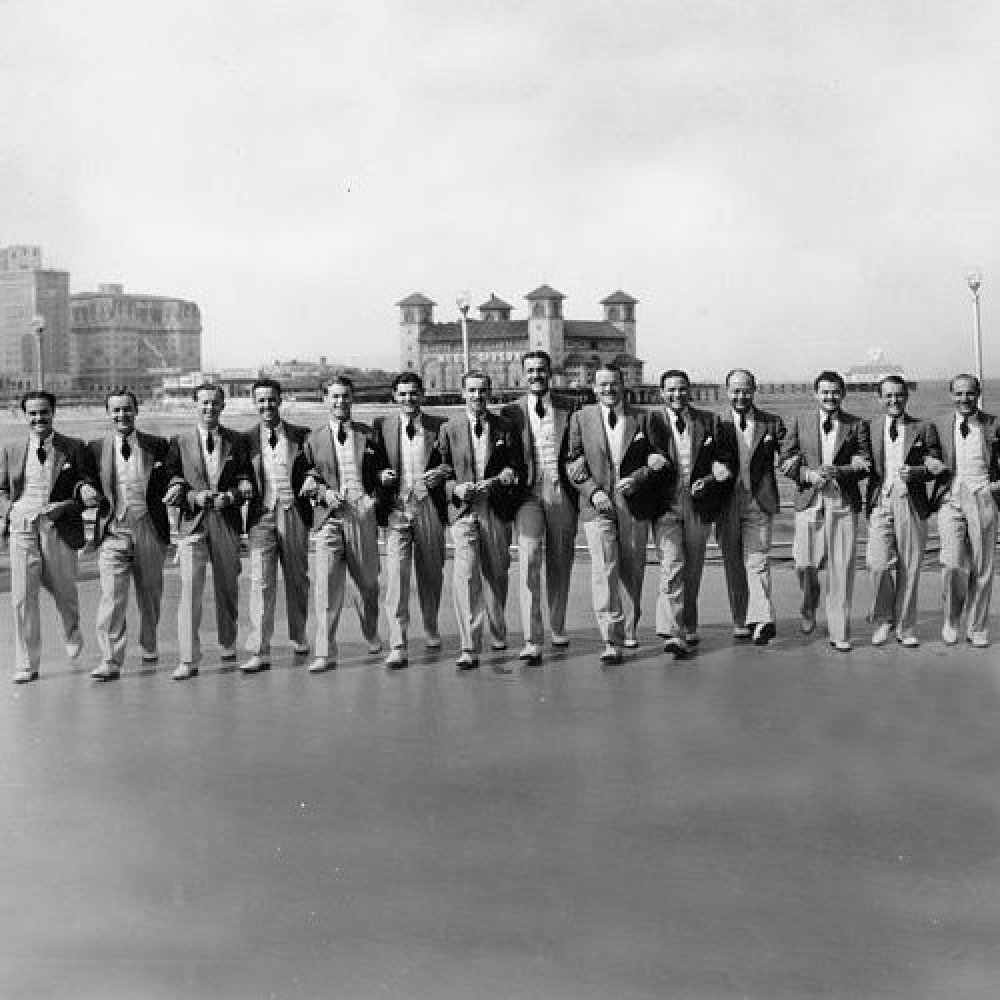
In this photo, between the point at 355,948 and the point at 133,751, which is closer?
the point at 355,948

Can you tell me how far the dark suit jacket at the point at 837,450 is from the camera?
7438mm

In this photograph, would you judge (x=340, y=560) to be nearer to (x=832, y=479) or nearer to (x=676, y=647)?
(x=676, y=647)

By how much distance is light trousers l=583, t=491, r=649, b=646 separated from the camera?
720 cm

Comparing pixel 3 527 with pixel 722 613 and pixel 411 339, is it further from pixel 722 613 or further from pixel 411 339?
pixel 411 339

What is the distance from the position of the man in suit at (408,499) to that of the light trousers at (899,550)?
248cm

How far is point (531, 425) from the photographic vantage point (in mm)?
7480

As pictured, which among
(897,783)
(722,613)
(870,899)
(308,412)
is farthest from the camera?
(308,412)

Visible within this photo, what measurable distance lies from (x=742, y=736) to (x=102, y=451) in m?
3.85

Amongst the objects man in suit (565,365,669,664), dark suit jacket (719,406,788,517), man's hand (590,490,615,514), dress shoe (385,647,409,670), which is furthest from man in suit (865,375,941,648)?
dress shoe (385,647,409,670)

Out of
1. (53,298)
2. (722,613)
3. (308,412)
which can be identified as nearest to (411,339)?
(53,298)

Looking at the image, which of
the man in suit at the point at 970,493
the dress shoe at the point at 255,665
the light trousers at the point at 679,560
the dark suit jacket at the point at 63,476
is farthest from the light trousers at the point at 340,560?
the man in suit at the point at 970,493

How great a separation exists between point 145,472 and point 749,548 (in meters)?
3.50

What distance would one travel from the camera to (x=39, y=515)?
23.0 ft

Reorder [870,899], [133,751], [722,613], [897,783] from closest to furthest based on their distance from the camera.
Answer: [870,899] → [897,783] → [133,751] → [722,613]
